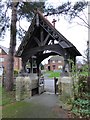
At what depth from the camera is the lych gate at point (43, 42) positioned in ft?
27.3

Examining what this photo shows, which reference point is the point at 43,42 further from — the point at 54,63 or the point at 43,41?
the point at 54,63

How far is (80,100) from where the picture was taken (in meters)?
7.04

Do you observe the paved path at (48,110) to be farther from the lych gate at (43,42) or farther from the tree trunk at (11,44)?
the tree trunk at (11,44)

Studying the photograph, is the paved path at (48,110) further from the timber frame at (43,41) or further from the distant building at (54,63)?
the distant building at (54,63)

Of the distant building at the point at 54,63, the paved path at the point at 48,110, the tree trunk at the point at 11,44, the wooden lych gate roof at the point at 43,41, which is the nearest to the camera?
the paved path at the point at 48,110

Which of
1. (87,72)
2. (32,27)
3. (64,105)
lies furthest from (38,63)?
(64,105)

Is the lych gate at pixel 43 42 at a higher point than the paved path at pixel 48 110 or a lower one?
higher

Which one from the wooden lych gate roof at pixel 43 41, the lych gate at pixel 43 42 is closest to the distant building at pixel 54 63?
the lych gate at pixel 43 42

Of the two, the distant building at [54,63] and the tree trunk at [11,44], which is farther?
the distant building at [54,63]

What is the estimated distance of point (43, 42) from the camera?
924 cm

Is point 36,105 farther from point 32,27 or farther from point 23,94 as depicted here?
point 32,27

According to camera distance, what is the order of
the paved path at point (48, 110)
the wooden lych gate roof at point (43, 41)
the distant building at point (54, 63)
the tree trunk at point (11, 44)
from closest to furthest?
the paved path at point (48, 110), the wooden lych gate roof at point (43, 41), the tree trunk at point (11, 44), the distant building at point (54, 63)

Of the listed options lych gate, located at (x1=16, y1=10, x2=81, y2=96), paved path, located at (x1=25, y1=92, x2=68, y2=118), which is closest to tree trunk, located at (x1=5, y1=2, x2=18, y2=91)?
lych gate, located at (x1=16, y1=10, x2=81, y2=96)

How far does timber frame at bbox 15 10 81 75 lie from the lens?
8.33 meters
